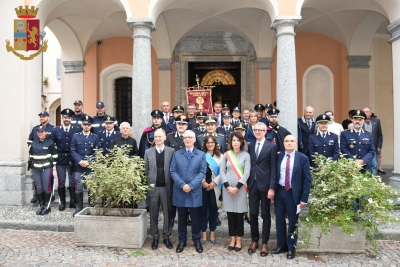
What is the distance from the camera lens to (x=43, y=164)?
22.6ft

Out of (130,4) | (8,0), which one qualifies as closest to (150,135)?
(130,4)

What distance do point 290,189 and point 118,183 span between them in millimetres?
2485

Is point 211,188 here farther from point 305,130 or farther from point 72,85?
point 72,85

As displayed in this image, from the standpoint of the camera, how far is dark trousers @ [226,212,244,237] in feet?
16.7

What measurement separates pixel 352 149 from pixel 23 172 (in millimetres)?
6981

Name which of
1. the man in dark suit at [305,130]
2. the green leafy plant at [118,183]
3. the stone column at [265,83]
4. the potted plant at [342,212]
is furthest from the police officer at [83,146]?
the stone column at [265,83]

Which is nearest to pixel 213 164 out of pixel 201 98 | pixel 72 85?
pixel 201 98

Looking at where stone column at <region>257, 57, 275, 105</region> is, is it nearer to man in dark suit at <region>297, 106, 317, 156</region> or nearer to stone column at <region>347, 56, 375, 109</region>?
stone column at <region>347, 56, 375, 109</region>

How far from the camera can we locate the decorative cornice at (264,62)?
38.5 feet

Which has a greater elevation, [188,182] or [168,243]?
[188,182]

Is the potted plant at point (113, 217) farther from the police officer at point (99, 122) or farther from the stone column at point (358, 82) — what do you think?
the stone column at point (358, 82)

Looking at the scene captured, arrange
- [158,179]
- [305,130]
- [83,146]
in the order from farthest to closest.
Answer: [305,130]
[83,146]
[158,179]

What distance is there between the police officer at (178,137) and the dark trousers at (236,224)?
1579 mm

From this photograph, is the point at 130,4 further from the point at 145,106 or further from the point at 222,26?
the point at 222,26
